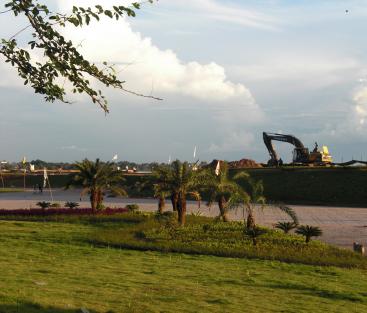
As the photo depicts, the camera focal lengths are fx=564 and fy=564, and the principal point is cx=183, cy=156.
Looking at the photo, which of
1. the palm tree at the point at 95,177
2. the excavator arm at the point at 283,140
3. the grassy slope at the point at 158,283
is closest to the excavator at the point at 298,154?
the excavator arm at the point at 283,140

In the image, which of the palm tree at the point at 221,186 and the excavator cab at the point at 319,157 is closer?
the palm tree at the point at 221,186

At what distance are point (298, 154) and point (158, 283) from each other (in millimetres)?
58893

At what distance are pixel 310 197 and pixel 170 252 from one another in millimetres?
33025

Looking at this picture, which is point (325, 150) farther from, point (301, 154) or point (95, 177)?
point (95, 177)

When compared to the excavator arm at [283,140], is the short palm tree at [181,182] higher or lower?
lower

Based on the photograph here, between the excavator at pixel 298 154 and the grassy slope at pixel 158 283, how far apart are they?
51517 millimetres

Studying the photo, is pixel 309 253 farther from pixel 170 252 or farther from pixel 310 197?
pixel 310 197

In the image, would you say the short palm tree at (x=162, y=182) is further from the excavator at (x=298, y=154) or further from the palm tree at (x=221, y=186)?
the excavator at (x=298, y=154)

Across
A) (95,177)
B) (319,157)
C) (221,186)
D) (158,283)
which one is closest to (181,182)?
(221,186)

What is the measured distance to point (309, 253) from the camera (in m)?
18.3

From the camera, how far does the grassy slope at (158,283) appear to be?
9.52 meters

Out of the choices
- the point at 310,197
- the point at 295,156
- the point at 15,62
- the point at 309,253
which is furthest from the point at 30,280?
the point at 295,156

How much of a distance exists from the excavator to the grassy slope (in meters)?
51.5

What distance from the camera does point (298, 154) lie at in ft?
226
